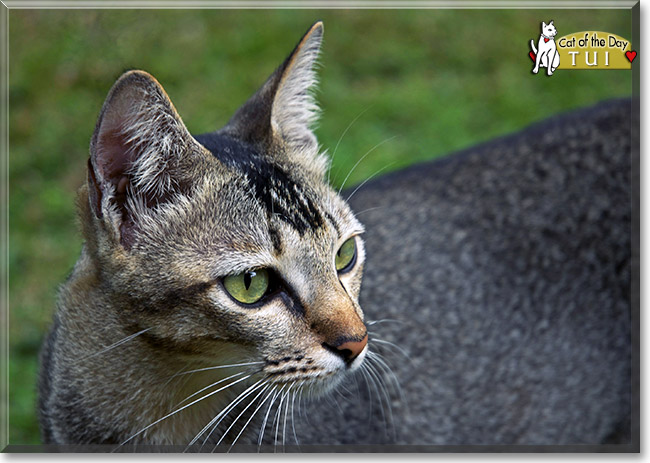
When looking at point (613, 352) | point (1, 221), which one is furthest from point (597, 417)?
point (1, 221)

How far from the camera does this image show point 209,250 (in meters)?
2.38

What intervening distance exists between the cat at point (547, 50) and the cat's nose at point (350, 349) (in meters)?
1.52

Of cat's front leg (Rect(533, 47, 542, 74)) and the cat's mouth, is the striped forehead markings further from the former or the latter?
cat's front leg (Rect(533, 47, 542, 74))

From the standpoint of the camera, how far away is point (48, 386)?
9.75ft

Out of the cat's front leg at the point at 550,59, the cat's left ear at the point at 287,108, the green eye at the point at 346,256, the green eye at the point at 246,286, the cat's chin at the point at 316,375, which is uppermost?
the cat's front leg at the point at 550,59

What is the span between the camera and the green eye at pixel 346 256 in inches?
103

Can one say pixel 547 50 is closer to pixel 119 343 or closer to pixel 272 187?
pixel 272 187

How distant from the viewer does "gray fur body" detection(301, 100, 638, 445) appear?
3.68 meters

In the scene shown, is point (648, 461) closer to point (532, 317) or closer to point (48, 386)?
point (532, 317)

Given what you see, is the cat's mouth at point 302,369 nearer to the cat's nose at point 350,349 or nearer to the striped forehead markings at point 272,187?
the cat's nose at point 350,349

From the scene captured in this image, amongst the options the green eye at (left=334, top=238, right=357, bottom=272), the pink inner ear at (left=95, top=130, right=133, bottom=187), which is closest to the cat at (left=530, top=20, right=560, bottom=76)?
the green eye at (left=334, top=238, right=357, bottom=272)

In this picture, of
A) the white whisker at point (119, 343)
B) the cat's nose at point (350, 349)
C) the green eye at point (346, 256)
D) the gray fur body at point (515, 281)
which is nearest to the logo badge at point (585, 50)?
the gray fur body at point (515, 281)

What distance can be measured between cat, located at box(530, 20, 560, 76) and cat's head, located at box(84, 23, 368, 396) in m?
1.24

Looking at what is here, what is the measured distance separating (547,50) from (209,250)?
5.48 ft
